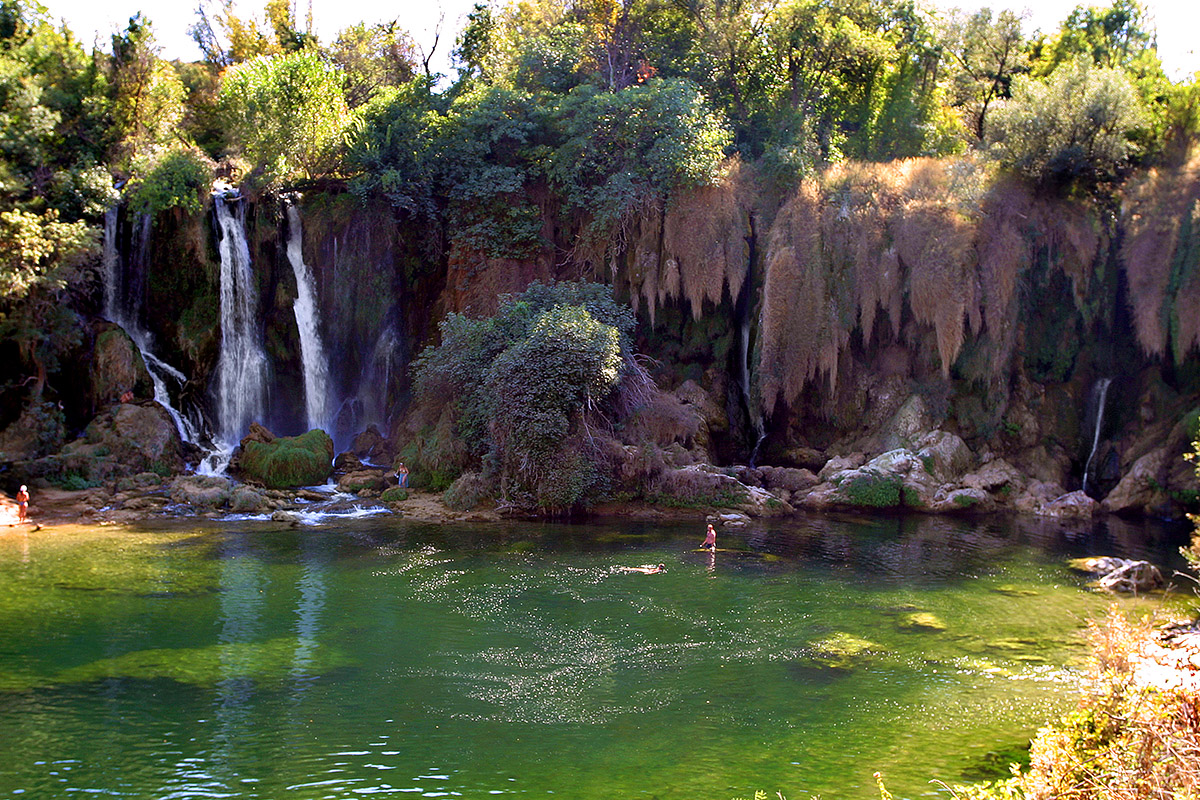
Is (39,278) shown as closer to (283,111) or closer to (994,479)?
(283,111)

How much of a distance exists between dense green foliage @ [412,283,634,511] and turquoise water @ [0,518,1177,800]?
140 inches

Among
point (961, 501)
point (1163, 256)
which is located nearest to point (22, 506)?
point (961, 501)

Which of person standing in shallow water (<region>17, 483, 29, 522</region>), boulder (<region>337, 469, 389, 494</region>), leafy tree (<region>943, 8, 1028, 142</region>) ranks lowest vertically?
person standing in shallow water (<region>17, 483, 29, 522</region>)

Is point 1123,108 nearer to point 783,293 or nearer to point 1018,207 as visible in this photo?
point 1018,207

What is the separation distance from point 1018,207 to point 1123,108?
3.93 metres

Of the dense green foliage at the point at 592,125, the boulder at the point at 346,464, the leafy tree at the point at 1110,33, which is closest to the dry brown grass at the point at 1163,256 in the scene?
the dense green foliage at the point at 592,125

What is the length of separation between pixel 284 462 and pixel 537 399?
8086mm

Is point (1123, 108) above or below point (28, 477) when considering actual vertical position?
above

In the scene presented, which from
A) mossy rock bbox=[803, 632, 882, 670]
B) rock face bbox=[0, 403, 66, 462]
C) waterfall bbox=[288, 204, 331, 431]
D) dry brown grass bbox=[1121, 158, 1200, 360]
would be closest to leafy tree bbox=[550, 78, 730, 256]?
waterfall bbox=[288, 204, 331, 431]

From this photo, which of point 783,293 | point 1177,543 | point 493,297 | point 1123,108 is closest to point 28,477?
point 493,297

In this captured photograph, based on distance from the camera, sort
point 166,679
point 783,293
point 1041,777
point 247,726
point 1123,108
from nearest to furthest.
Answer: point 1041,777 → point 247,726 → point 166,679 → point 1123,108 → point 783,293

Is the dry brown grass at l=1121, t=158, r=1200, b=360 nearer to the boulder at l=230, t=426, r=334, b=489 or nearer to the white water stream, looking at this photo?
the boulder at l=230, t=426, r=334, b=489

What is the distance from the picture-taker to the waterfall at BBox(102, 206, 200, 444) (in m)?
29.8

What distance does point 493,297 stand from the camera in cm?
3192
